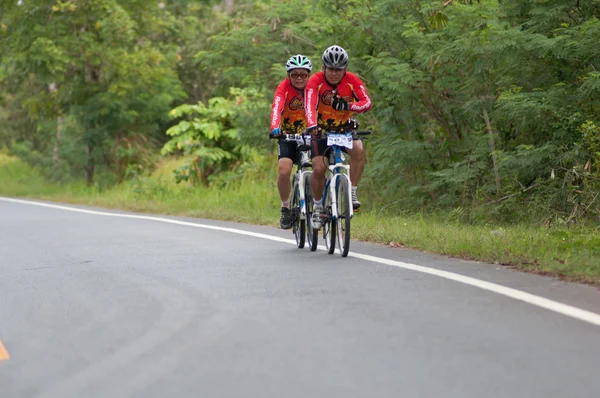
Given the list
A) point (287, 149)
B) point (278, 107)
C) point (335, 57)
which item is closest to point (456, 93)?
point (287, 149)

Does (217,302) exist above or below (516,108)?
below

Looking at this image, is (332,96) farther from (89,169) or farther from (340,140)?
(89,169)

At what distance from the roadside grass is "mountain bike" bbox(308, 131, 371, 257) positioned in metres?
0.98

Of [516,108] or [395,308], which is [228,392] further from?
[516,108]

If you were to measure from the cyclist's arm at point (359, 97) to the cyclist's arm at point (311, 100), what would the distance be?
0.38m

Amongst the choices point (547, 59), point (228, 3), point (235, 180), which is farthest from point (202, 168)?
point (228, 3)

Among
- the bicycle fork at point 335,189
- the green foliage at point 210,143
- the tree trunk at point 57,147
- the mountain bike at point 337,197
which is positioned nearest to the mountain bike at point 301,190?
the mountain bike at point 337,197

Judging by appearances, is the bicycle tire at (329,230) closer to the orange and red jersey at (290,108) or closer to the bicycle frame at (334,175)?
the bicycle frame at (334,175)

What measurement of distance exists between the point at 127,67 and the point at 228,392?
2328cm

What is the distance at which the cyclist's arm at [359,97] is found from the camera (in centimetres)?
1038

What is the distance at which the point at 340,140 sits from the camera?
401 inches

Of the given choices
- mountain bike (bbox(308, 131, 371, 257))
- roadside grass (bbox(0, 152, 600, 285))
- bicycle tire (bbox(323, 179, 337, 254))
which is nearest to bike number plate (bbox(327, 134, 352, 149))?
mountain bike (bbox(308, 131, 371, 257))

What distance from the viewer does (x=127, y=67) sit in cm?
2745

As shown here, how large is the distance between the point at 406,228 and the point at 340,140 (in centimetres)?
267
